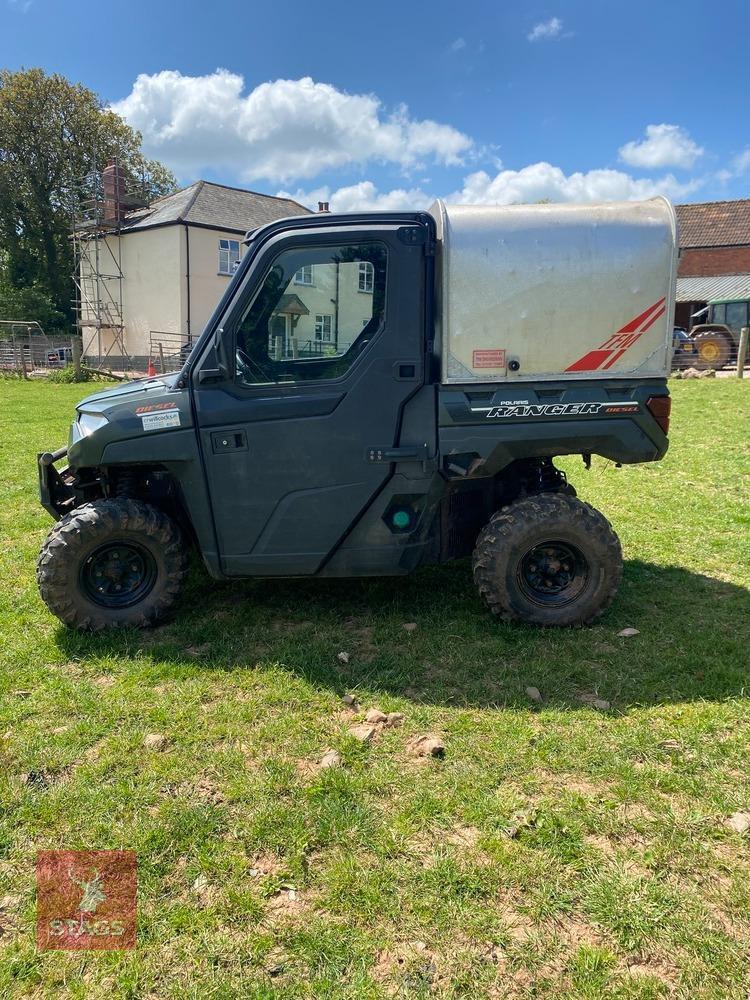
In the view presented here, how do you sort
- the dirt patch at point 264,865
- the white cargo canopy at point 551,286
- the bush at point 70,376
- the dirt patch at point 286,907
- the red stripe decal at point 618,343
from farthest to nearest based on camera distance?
the bush at point 70,376 → the red stripe decal at point 618,343 → the white cargo canopy at point 551,286 → the dirt patch at point 264,865 → the dirt patch at point 286,907

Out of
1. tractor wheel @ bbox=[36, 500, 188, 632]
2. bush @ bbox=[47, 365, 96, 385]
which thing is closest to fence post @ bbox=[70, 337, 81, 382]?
bush @ bbox=[47, 365, 96, 385]

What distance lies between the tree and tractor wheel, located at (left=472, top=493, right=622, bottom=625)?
49.9 metres

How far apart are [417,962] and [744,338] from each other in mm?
21468

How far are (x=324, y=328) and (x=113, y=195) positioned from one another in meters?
39.1

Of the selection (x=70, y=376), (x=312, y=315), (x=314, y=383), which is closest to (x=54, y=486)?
(x=314, y=383)

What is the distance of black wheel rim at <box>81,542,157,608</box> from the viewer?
4.43 metres

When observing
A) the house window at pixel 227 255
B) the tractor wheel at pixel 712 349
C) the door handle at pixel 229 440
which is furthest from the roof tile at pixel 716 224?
the door handle at pixel 229 440

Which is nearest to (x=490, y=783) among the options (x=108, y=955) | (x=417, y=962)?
(x=417, y=962)

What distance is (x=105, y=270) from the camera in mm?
38938

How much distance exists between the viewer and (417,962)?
2166 mm

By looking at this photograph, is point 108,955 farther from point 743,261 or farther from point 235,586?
point 743,261

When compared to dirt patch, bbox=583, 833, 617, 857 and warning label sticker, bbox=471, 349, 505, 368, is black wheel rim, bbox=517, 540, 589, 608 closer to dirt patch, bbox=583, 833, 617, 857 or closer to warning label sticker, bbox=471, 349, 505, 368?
warning label sticker, bbox=471, 349, 505, 368

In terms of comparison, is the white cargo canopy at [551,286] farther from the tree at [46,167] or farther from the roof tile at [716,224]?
the tree at [46,167]

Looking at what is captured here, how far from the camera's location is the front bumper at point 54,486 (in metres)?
4.64
